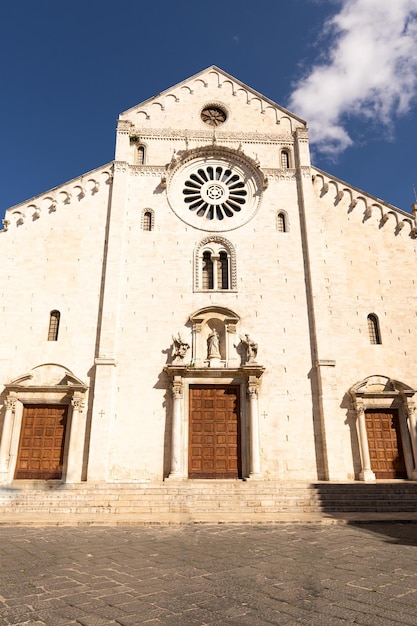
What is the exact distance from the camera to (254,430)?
54.4 feet

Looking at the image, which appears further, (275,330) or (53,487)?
(275,330)

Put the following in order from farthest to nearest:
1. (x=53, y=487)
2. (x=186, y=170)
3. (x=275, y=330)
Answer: (x=186, y=170) → (x=275, y=330) → (x=53, y=487)

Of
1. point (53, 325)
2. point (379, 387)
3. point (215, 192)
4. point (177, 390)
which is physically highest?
point (215, 192)

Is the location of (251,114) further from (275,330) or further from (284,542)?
(284,542)

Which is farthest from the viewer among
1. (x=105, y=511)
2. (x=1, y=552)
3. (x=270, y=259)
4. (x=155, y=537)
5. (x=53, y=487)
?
(x=270, y=259)

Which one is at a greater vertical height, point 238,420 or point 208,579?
point 238,420

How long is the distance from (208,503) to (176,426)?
383 cm

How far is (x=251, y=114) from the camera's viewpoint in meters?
22.1

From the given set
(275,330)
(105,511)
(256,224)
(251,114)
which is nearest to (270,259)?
(256,224)

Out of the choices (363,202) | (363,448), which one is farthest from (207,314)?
(363,202)

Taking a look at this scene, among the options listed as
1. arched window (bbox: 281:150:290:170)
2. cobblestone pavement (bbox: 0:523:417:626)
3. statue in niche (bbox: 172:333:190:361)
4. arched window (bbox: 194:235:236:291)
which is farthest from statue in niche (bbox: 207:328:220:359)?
arched window (bbox: 281:150:290:170)

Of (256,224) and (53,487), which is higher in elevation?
(256,224)

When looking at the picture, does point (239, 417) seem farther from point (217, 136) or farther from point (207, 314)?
point (217, 136)

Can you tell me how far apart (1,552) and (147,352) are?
10.5 meters
